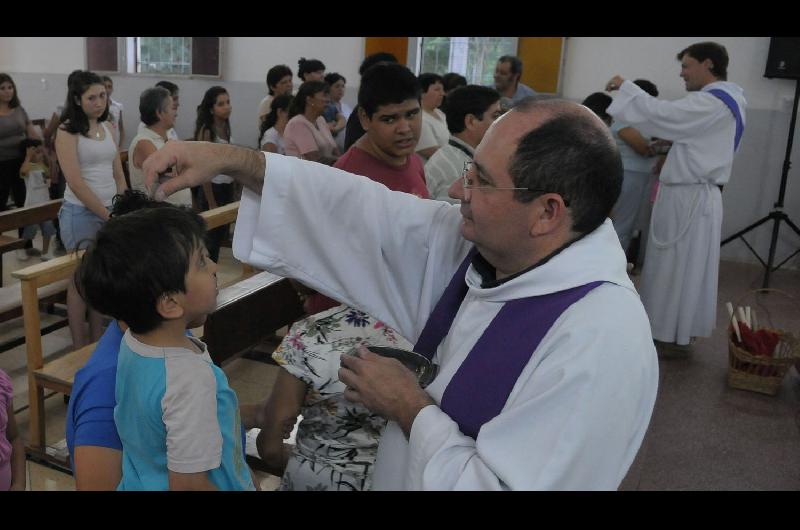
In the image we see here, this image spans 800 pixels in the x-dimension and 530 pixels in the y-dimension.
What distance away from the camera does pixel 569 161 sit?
132 centimetres

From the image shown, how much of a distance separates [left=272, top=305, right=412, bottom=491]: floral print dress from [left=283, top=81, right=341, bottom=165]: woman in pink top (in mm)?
3252

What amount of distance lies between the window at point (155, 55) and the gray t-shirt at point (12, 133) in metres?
3.28

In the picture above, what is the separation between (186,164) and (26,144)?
5.70m

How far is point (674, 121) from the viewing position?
4.71 metres

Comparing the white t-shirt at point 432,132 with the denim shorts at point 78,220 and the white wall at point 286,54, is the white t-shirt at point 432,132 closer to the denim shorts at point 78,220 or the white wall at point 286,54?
the denim shorts at point 78,220

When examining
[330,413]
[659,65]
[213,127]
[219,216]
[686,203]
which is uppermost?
[659,65]

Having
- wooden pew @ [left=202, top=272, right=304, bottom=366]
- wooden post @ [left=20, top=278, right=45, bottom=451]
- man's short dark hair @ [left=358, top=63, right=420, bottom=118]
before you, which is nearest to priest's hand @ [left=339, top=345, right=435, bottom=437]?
man's short dark hair @ [left=358, top=63, right=420, bottom=118]

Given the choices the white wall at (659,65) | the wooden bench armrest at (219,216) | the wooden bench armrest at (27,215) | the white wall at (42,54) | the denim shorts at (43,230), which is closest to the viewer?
the wooden bench armrest at (219,216)

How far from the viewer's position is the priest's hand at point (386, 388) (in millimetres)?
1386

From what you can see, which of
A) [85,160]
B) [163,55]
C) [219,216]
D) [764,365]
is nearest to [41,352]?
[219,216]

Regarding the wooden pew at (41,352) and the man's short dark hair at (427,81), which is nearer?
the wooden pew at (41,352)

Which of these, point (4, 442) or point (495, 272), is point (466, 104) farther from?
point (4, 442)

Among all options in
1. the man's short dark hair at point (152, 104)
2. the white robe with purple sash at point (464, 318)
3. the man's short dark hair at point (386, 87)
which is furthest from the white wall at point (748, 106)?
the white robe with purple sash at point (464, 318)

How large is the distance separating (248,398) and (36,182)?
3.59 m
